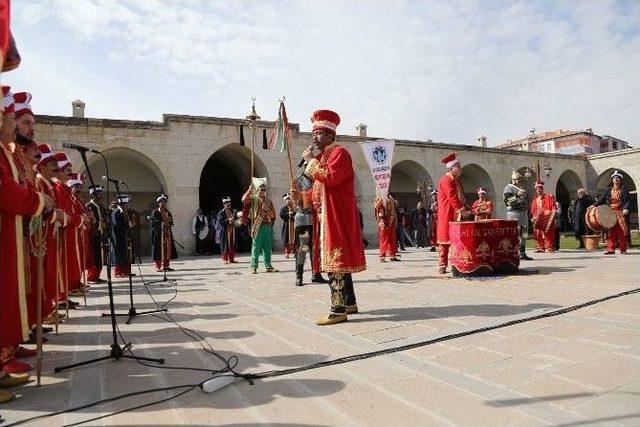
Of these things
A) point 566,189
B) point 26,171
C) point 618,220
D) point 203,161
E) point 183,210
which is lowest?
point 618,220

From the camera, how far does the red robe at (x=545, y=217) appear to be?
12.5 metres

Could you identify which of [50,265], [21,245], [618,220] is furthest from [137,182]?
[618,220]

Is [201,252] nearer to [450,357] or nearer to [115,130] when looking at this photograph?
[115,130]

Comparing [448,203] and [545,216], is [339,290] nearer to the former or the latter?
[448,203]

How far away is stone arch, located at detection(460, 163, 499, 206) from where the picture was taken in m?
24.3

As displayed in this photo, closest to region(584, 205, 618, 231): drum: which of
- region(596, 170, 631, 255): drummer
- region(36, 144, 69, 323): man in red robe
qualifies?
region(596, 170, 631, 255): drummer

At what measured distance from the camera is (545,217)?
1266 cm

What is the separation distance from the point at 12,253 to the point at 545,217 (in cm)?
1283

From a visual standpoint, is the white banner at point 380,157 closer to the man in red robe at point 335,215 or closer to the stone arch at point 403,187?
the man in red robe at point 335,215

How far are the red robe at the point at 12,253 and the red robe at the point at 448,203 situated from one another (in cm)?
644

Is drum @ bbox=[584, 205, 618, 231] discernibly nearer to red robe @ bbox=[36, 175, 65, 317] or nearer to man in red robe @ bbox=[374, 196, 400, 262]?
man in red robe @ bbox=[374, 196, 400, 262]

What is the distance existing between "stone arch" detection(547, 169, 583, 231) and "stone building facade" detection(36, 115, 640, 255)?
21.5ft

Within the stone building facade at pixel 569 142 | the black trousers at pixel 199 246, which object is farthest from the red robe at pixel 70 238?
→ the stone building facade at pixel 569 142

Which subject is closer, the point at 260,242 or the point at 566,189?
the point at 260,242
